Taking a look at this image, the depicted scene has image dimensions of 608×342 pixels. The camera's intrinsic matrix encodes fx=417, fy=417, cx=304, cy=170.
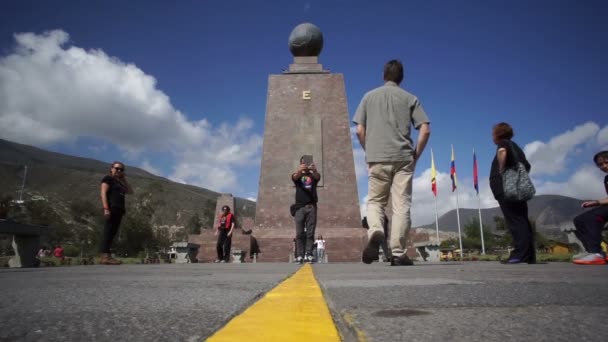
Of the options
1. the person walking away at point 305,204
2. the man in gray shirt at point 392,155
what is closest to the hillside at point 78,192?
the person walking away at point 305,204

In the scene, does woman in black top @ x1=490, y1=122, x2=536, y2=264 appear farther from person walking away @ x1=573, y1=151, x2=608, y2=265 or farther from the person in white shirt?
the person in white shirt

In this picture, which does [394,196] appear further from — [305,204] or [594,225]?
[305,204]

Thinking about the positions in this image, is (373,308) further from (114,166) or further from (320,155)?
(320,155)

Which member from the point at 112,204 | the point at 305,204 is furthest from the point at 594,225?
the point at 112,204

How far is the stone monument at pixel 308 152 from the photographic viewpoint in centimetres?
1700

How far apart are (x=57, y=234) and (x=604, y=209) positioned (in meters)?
51.9

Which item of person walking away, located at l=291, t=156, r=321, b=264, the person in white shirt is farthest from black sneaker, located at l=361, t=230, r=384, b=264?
the person in white shirt

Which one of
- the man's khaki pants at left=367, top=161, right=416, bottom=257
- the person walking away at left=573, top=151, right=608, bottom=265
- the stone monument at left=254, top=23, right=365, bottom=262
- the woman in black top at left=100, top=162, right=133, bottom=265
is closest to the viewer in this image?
the person walking away at left=573, top=151, right=608, bottom=265

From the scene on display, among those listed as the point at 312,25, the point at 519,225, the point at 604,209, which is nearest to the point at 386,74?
the point at 519,225

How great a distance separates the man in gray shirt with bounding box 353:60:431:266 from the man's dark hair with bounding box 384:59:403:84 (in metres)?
0.26

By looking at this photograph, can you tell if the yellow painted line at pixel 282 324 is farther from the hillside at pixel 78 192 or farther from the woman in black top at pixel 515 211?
the hillside at pixel 78 192

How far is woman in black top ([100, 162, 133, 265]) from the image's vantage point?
22.5ft

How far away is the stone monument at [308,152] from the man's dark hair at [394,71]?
38.3 feet

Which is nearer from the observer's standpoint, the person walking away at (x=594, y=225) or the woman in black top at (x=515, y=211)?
the person walking away at (x=594, y=225)
